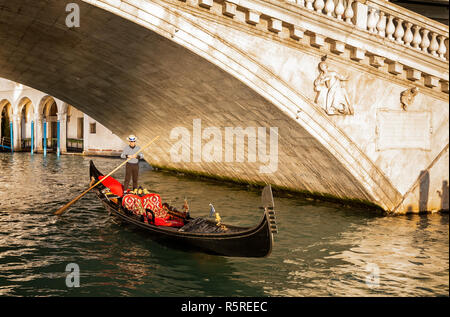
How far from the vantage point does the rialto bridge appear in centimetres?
670

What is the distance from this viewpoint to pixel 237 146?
33.8 feet

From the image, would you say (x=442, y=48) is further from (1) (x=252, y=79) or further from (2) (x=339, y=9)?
(1) (x=252, y=79)

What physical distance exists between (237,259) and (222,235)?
0.62 m

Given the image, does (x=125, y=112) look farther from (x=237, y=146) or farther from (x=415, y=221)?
(x=415, y=221)

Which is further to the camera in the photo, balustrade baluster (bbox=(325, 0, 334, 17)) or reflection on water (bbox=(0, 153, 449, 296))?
balustrade baluster (bbox=(325, 0, 334, 17))

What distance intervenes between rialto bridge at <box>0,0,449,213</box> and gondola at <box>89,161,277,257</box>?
264cm

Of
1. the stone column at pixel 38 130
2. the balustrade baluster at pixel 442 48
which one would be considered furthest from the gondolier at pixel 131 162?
the stone column at pixel 38 130

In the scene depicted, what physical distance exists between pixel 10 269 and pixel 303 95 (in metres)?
4.99

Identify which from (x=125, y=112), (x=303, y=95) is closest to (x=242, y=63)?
(x=303, y=95)

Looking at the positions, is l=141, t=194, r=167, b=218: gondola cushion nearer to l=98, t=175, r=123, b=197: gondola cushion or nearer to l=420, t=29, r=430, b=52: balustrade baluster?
l=98, t=175, r=123, b=197: gondola cushion

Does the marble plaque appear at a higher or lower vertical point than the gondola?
higher

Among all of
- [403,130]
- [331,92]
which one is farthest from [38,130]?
[403,130]

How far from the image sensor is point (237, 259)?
5422 millimetres

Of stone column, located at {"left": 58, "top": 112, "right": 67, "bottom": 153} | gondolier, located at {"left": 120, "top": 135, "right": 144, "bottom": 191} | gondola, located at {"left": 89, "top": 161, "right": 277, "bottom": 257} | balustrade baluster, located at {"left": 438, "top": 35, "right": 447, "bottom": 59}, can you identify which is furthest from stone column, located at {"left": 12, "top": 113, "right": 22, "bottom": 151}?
balustrade baluster, located at {"left": 438, "top": 35, "right": 447, "bottom": 59}
